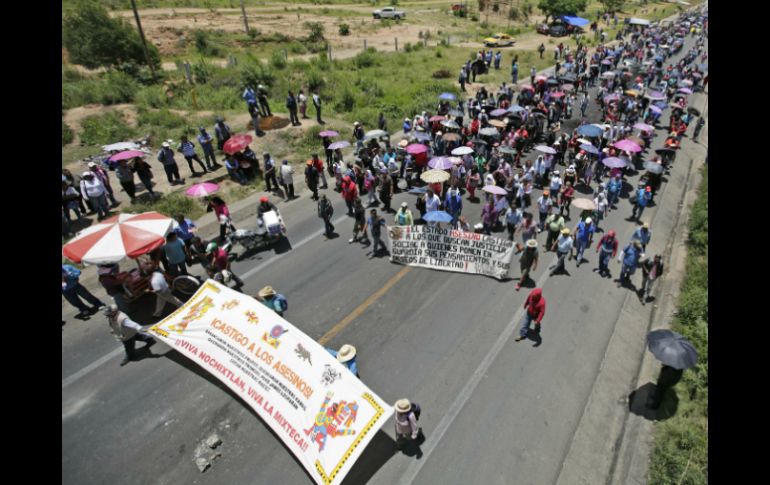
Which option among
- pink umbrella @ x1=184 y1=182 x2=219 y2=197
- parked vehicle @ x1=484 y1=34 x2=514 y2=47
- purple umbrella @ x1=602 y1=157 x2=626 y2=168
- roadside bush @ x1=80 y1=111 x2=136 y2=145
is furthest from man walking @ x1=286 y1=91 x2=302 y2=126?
parked vehicle @ x1=484 y1=34 x2=514 y2=47

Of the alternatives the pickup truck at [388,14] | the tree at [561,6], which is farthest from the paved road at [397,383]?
the tree at [561,6]

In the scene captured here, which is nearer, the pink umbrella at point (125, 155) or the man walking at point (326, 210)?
the man walking at point (326, 210)

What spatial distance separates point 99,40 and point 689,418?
133 ft

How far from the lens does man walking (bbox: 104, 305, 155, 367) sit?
862 cm

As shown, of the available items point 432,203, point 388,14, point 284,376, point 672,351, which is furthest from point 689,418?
point 388,14

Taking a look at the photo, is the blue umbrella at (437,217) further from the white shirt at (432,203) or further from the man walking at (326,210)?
the man walking at (326,210)

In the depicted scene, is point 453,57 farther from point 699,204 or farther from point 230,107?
point 699,204

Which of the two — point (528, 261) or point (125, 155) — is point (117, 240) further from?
point (528, 261)

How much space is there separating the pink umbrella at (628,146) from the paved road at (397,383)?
758 centimetres

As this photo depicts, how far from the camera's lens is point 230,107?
26.4m

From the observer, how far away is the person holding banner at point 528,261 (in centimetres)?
1123

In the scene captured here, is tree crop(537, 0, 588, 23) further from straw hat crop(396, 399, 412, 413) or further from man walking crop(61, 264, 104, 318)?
straw hat crop(396, 399, 412, 413)

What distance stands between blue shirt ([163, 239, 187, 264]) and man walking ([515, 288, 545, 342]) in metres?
9.17

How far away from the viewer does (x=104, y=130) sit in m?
22.1
